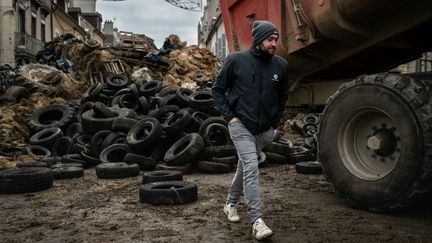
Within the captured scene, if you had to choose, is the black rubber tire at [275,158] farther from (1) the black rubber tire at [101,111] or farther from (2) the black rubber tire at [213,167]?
(1) the black rubber tire at [101,111]

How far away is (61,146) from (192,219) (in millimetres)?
6186

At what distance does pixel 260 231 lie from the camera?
149 inches

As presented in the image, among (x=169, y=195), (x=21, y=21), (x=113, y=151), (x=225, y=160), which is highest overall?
(x=21, y=21)

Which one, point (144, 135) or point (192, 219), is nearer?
Answer: point (192, 219)

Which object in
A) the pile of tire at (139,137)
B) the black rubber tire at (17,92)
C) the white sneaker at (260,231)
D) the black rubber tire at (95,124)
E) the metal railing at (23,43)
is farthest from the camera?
the metal railing at (23,43)

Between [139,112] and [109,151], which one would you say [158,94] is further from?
[109,151]

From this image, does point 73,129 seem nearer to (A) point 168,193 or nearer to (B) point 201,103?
(B) point 201,103

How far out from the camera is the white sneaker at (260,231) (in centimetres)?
374

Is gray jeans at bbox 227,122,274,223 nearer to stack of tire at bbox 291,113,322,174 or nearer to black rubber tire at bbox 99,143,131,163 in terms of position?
stack of tire at bbox 291,113,322,174

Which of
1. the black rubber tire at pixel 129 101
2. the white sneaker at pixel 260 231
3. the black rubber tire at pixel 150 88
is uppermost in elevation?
the black rubber tire at pixel 150 88

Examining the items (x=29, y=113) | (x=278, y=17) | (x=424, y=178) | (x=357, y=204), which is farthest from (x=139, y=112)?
(x=424, y=178)

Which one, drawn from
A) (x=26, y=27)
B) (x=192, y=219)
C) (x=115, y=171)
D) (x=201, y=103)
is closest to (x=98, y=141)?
(x=115, y=171)

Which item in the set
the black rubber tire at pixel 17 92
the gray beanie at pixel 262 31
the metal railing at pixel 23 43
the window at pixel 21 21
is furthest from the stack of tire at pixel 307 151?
the window at pixel 21 21

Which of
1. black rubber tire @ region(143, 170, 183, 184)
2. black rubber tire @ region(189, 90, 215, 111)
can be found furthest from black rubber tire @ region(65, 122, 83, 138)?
black rubber tire @ region(143, 170, 183, 184)
